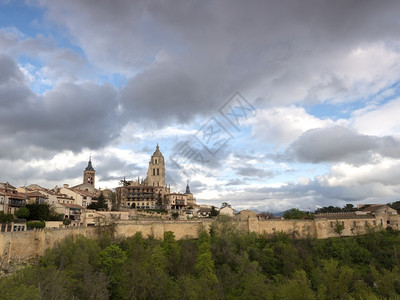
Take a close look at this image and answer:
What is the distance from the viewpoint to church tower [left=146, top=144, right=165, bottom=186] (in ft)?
355

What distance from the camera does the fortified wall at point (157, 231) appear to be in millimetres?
32350

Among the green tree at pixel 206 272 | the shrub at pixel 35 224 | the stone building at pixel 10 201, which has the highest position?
the stone building at pixel 10 201

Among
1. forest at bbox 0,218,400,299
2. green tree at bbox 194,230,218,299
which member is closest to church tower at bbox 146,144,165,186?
forest at bbox 0,218,400,299

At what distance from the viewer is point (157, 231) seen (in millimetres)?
49188

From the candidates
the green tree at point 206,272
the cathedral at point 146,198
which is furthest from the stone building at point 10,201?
the cathedral at point 146,198

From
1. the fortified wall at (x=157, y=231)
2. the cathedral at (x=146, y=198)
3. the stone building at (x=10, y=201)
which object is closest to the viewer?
the fortified wall at (x=157, y=231)

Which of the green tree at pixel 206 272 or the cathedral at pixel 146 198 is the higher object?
the cathedral at pixel 146 198

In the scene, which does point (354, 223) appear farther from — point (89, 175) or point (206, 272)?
point (89, 175)

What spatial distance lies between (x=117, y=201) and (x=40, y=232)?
52452mm

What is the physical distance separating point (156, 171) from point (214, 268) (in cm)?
7057

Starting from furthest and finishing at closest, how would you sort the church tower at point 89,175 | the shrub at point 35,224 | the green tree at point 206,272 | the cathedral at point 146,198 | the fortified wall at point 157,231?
the church tower at point 89,175 → the cathedral at point 146,198 → the shrub at point 35,224 → the fortified wall at point 157,231 → the green tree at point 206,272

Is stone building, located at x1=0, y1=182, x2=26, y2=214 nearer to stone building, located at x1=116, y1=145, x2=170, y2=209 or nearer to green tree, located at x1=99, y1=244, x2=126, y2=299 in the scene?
green tree, located at x1=99, y1=244, x2=126, y2=299

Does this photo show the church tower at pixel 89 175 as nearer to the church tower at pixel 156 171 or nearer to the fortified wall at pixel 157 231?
the church tower at pixel 156 171

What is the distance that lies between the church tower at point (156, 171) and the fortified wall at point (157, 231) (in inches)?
2198
